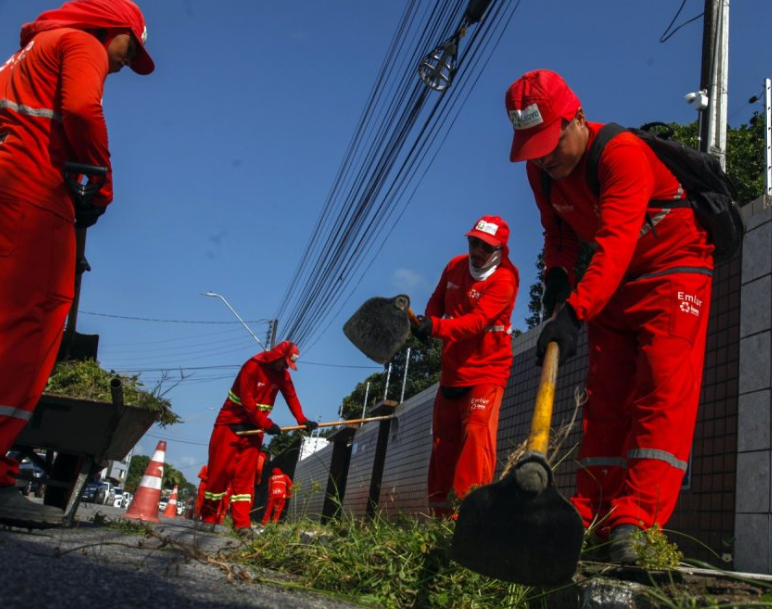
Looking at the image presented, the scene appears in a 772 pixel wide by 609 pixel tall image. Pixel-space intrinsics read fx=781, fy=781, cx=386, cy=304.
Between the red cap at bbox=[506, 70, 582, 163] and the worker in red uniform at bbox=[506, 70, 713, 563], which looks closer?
the worker in red uniform at bbox=[506, 70, 713, 563]

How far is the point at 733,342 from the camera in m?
4.54

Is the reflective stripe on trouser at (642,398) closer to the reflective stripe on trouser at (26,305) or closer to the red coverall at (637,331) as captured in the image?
the red coverall at (637,331)

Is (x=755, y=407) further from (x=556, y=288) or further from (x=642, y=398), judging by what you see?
(x=642, y=398)

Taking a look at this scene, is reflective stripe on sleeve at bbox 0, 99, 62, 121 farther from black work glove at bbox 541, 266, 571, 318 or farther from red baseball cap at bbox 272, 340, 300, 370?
red baseball cap at bbox 272, 340, 300, 370

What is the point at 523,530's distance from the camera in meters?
2.04

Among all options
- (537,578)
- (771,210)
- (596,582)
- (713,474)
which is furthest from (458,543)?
(771,210)

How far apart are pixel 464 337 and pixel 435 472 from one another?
0.81 meters

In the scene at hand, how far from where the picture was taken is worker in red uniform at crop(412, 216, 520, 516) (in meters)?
4.30

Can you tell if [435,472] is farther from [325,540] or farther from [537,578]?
[537,578]

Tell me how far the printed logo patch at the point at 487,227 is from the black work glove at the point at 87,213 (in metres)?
2.26

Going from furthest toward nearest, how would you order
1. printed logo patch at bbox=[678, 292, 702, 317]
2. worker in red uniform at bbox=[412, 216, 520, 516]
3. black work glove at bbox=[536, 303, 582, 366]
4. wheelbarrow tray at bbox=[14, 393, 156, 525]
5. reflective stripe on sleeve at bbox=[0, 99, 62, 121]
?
wheelbarrow tray at bbox=[14, 393, 156, 525] < worker in red uniform at bbox=[412, 216, 520, 516] < reflective stripe on sleeve at bbox=[0, 99, 62, 121] < printed logo patch at bbox=[678, 292, 702, 317] < black work glove at bbox=[536, 303, 582, 366]

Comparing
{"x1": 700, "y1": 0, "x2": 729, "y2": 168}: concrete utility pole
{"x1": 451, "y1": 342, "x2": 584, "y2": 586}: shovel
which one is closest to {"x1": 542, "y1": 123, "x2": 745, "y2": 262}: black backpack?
{"x1": 451, "y1": 342, "x2": 584, "y2": 586}: shovel

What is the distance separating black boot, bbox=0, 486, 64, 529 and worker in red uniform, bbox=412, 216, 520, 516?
1.94 meters

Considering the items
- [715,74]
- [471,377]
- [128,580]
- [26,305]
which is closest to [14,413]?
[26,305]
